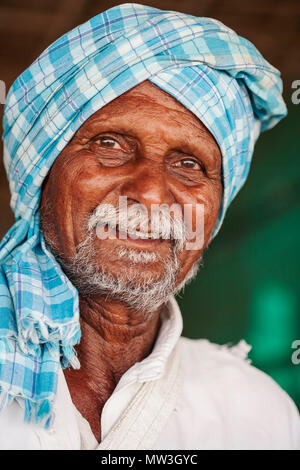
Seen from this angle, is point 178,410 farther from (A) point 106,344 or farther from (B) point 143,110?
(B) point 143,110

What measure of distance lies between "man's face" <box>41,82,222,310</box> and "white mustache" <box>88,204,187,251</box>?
0.06ft

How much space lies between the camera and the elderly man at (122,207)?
1662 mm

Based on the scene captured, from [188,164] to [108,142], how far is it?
0.84 feet

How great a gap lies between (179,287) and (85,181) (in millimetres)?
447

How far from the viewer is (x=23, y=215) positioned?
189cm

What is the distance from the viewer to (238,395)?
2.00 m

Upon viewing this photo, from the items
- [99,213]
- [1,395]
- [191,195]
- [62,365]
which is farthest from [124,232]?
[1,395]

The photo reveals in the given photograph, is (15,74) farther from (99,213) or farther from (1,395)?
(1,395)

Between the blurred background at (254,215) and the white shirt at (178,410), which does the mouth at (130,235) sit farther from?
the blurred background at (254,215)

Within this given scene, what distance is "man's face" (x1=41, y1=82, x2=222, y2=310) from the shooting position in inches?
68.0
